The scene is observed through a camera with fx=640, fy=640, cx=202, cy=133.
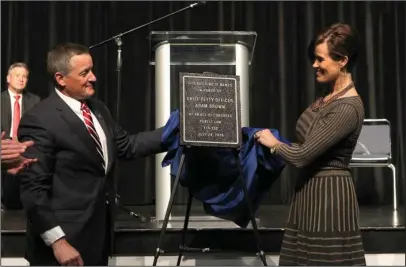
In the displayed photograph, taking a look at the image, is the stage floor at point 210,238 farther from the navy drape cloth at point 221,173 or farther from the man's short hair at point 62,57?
the man's short hair at point 62,57

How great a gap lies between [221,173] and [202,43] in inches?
42.2

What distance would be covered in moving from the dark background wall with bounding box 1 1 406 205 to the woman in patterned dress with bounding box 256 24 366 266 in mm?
3907

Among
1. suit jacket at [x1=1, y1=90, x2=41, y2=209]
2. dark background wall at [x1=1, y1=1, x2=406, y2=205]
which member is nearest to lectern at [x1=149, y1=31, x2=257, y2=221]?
suit jacket at [x1=1, y1=90, x2=41, y2=209]

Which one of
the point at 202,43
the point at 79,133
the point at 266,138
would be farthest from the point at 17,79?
the point at 266,138

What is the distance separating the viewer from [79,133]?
2633mm

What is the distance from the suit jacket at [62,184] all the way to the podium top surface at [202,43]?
1463mm

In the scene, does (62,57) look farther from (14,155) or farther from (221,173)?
(221,173)

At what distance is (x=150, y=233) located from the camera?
3.74 m

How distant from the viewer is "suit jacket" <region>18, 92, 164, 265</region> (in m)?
2.51

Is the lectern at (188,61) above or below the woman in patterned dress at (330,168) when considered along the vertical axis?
above

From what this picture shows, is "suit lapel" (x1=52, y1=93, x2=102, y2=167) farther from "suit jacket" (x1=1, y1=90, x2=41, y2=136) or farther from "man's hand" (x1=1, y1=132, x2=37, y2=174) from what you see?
"suit jacket" (x1=1, y1=90, x2=41, y2=136)

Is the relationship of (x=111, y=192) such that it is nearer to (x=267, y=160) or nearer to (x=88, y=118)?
(x=88, y=118)

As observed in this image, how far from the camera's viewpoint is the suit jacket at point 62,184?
2510mm

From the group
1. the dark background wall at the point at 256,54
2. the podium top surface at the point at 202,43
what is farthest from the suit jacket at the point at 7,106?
the podium top surface at the point at 202,43
